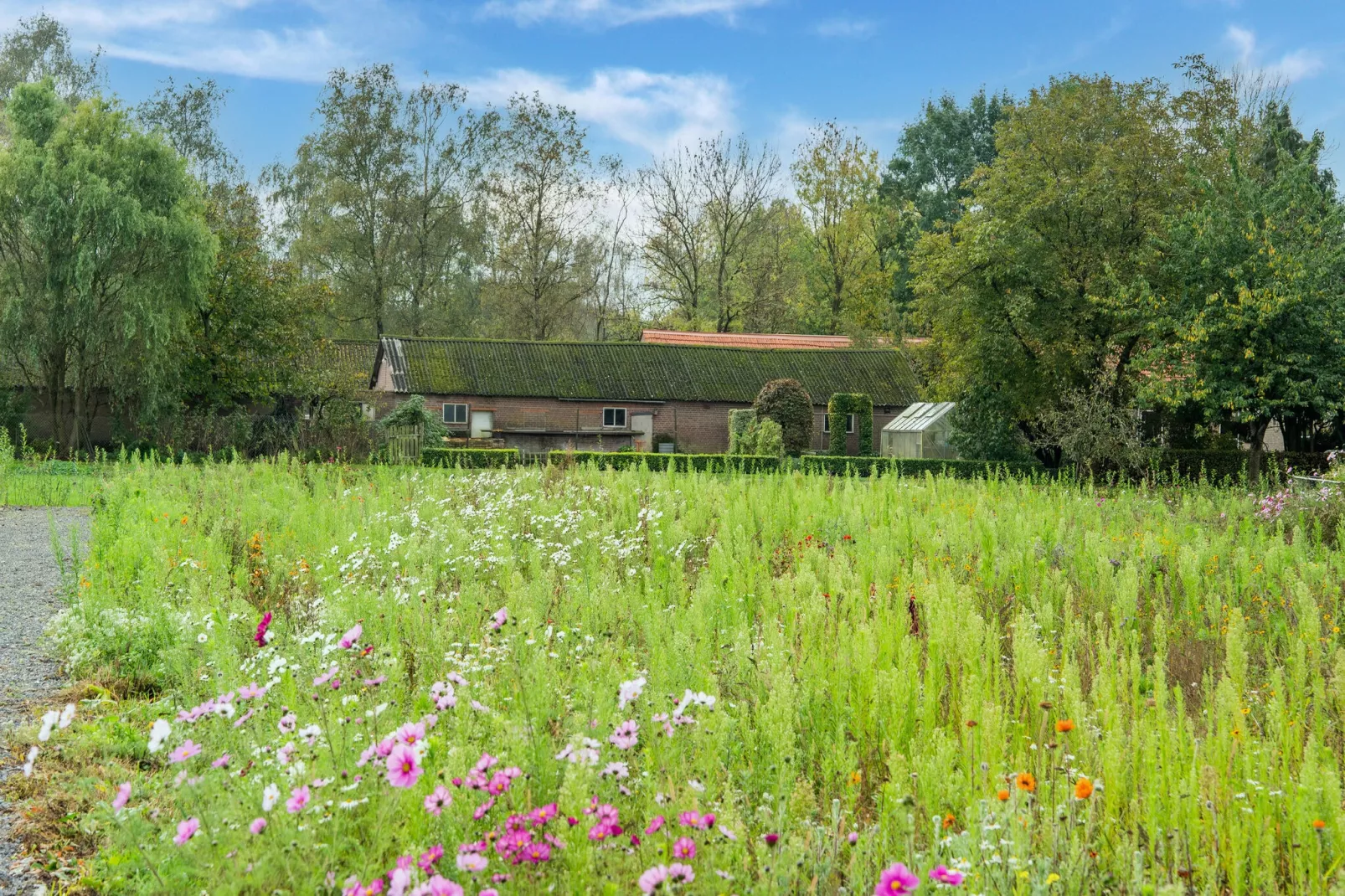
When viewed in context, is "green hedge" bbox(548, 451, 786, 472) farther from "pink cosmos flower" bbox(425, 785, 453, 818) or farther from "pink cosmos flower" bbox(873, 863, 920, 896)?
"pink cosmos flower" bbox(873, 863, 920, 896)

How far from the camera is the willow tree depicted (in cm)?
2602

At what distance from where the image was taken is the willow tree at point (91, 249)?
2602 cm

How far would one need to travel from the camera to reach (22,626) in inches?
280

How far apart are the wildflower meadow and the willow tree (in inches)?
850

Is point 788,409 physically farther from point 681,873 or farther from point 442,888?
point 442,888

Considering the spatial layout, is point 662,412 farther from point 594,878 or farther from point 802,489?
point 594,878

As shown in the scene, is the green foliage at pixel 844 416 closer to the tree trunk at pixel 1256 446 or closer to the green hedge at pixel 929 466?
the green hedge at pixel 929 466

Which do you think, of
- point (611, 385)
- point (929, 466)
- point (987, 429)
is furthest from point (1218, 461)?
point (611, 385)

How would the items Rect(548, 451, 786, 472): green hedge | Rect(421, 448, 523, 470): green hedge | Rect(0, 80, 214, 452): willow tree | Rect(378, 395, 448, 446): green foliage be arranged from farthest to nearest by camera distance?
Rect(378, 395, 448, 446): green foliage → Rect(0, 80, 214, 452): willow tree → Rect(548, 451, 786, 472): green hedge → Rect(421, 448, 523, 470): green hedge

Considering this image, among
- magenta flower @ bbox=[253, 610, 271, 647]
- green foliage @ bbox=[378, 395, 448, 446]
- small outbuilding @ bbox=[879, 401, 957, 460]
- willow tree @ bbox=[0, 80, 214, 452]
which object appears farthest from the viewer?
small outbuilding @ bbox=[879, 401, 957, 460]

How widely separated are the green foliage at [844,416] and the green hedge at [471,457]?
14.1 meters

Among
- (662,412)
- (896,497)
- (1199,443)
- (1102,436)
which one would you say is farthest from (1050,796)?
(662,412)

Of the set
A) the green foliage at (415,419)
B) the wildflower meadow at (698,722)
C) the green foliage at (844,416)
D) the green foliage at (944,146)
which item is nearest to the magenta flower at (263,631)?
the wildflower meadow at (698,722)

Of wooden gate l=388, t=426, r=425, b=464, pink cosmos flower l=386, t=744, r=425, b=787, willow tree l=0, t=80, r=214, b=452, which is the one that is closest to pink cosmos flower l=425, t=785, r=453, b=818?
pink cosmos flower l=386, t=744, r=425, b=787
